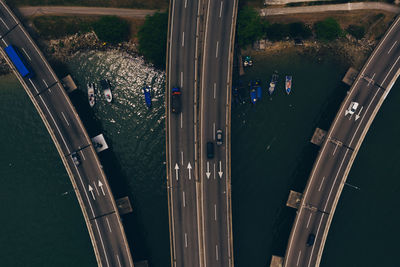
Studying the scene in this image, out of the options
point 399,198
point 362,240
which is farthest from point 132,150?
point 399,198

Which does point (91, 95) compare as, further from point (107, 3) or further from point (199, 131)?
point (199, 131)

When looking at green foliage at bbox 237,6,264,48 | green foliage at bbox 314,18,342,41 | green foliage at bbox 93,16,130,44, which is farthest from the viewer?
green foliage at bbox 93,16,130,44

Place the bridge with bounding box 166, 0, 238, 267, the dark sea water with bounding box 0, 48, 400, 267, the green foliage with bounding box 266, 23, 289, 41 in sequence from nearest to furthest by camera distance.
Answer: the bridge with bounding box 166, 0, 238, 267 → the dark sea water with bounding box 0, 48, 400, 267 → the green foliage with bounding box 266, 23, 289, 41

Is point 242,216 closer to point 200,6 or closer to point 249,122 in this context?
point 249,122

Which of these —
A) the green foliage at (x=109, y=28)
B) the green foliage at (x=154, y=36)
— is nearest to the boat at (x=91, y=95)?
the green foliage at (x=109, y=28)

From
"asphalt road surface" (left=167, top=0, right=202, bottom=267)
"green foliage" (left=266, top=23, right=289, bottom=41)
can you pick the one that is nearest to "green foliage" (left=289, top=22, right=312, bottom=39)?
"green foliage" (left=266, top=23, right=289, bottom=41)

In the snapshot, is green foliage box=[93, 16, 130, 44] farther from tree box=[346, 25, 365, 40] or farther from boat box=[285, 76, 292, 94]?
tree box=[346, 25, 365, 40]

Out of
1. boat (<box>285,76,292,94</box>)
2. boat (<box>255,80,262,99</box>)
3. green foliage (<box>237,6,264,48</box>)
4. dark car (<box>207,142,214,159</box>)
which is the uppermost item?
green foliage (<box>237,6,264,48</box>)

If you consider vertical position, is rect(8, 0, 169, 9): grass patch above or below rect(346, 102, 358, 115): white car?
above

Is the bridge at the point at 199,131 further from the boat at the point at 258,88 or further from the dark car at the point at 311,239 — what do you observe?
the dark car at the point at 311,239
